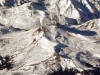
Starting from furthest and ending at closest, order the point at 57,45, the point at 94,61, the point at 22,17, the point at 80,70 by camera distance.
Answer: the point at 22,17, the point at 57,45, the point at 94,61, the point at 80,70

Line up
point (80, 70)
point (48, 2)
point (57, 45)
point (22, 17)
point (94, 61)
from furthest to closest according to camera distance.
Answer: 1. point (48, 2)
2. point (22, 17)
3. point (57, 45)
4. point (94, 61)
5. point (80, 70)

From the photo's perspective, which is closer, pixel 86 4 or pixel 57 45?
pixel 57 45

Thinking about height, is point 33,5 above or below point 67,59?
above

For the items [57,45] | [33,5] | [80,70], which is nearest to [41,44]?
[57,45]

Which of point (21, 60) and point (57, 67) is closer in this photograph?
point (57, 67)

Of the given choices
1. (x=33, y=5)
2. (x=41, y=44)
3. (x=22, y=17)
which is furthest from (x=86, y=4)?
(x=41, y=44)

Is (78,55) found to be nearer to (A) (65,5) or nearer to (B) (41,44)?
(B) (41,44)

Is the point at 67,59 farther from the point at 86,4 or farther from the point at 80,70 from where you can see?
the point at 86,4

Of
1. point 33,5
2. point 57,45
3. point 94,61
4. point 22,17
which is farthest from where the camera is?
point 33,5

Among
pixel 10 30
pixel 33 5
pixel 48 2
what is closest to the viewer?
pixel 10 30
